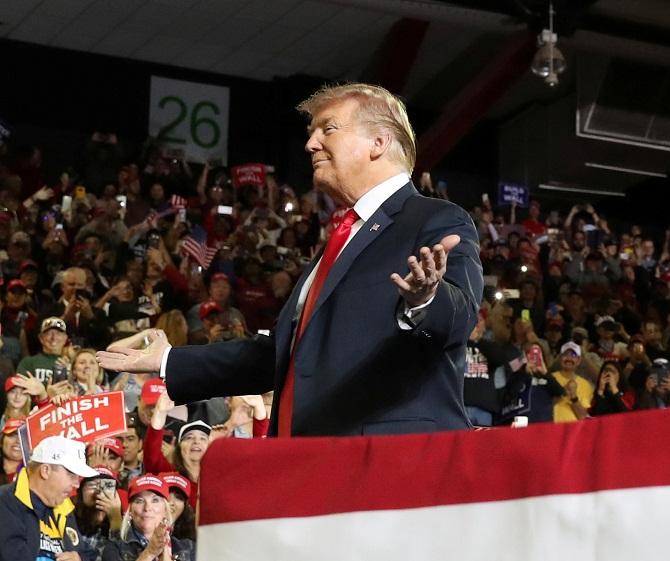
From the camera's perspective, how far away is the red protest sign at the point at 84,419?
5.13 metres

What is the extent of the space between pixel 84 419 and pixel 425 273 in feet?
11.9

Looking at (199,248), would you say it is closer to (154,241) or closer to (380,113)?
(154,241)

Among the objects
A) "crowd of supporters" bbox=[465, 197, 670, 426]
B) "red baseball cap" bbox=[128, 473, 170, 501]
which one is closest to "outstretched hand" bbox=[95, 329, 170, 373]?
"red baseball cap" bbox=[128, 473, 170, 501]

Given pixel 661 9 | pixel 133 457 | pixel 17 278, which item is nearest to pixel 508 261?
pixel 661 9

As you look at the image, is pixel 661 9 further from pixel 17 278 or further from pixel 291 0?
pixel 17 278

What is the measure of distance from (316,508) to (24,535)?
12.4ft

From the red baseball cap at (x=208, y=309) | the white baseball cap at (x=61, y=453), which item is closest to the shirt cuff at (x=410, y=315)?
the white baseball cap at (x=61, y=453)

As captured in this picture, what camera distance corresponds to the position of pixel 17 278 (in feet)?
28.7

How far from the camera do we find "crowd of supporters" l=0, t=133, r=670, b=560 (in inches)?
234

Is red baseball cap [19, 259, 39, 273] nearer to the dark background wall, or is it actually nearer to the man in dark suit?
the dark background wall

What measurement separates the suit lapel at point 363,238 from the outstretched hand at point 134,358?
400mm

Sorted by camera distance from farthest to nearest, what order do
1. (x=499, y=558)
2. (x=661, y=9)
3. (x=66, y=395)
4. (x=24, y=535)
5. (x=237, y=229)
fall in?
(x=661, y=9) < (x=237, y=229) < (x=66, y=395) < (x=24, y=535) < (x=499, y=558)

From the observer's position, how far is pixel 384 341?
200 cm

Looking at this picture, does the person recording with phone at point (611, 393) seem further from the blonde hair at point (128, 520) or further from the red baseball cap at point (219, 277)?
the blonde hair at point (128, 520)
